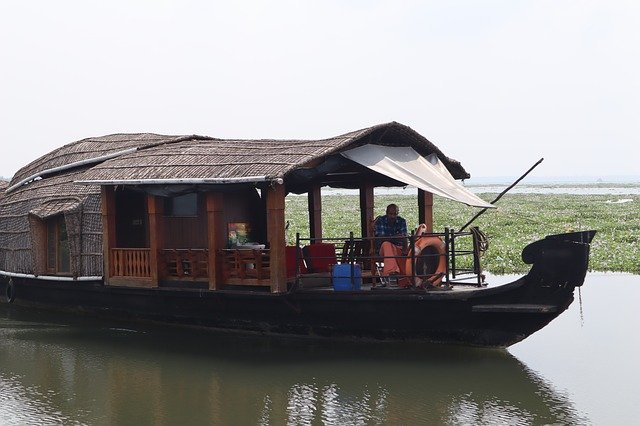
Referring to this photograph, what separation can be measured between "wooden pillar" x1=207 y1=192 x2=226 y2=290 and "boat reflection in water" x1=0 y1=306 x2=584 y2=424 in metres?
0.88

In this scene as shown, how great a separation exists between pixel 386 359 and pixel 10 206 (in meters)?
8.13

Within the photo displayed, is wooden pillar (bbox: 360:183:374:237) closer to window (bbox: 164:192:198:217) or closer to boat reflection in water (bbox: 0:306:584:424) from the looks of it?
window (bbox: 164:192:198:217)

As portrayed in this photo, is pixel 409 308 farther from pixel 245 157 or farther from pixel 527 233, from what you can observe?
pixel 527 233

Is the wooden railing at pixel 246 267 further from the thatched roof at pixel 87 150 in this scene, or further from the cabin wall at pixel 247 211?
the thatched roof at pixel 87 150

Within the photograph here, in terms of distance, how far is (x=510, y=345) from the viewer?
1009 centimetres

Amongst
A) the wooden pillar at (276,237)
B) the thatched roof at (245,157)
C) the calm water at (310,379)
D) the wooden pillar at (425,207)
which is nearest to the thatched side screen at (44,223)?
the thatched roof at (245,157)

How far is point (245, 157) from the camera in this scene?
1077 cm

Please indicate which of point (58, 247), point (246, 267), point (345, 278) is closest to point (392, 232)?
point (345, 278)

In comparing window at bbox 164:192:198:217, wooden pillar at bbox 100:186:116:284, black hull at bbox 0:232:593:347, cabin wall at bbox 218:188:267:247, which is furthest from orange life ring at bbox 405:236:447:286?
wooden pillar at bbox 100:186:116:284

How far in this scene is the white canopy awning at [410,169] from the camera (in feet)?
33.6

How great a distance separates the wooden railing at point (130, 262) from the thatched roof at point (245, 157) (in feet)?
3.72

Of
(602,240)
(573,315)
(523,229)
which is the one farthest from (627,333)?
(523,229)

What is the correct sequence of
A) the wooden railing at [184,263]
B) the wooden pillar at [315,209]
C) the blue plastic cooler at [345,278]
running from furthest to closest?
the wooden pillar at [315,209] → the wooden railing at [184,263] → the blue plastic cooler at [345,278]

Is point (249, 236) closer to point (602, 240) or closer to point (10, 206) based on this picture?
point (10, 206)
